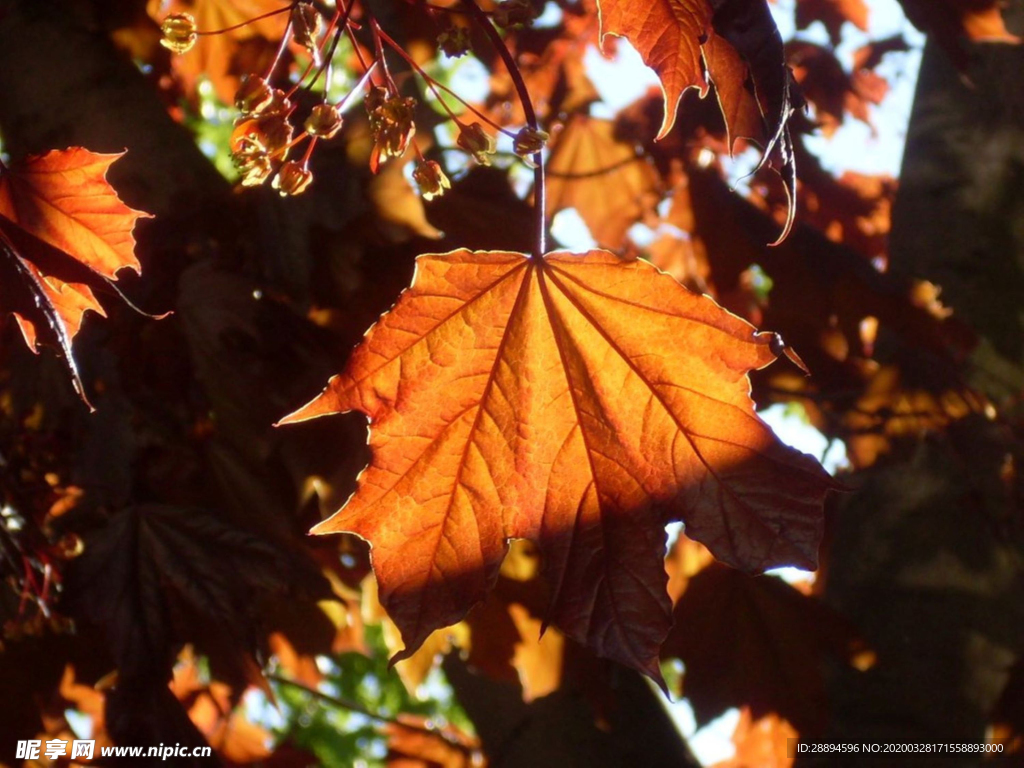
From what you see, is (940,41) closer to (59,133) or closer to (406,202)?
(406,202)

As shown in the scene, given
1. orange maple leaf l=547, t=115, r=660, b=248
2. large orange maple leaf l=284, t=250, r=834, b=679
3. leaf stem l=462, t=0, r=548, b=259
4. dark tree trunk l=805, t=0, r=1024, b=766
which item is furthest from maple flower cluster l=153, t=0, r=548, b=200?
dark tree trunk l=805, t=0, r=1024, b=766

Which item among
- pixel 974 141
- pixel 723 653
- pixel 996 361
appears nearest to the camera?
pixel 723 653

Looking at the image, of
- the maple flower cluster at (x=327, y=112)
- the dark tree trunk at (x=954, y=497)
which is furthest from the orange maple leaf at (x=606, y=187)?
the maple flower cluster at (x=327, y=112)

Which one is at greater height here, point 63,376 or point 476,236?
point 476,236

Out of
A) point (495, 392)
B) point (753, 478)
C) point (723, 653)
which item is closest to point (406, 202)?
point (495, 392)

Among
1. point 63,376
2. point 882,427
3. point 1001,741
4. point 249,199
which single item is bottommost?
point 1001,741

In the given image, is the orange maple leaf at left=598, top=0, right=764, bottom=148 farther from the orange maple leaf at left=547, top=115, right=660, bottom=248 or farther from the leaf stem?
the orange maple leaf at left=547, top=115, right=660, bottom=248

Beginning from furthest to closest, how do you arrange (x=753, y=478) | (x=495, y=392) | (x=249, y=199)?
(x=249, y=199) → (x=495, y=392) → (x=753, y=478)
